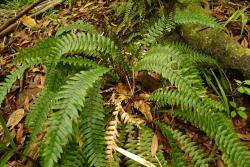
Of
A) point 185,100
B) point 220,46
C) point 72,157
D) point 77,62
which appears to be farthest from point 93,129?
point 220,46

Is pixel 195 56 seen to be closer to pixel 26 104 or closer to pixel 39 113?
pixel 39 113

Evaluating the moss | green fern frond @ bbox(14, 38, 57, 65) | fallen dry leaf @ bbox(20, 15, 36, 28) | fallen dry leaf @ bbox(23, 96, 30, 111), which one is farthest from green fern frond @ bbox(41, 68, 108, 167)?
fallen dry leaf @ bbox(20, 15, 36, 28)

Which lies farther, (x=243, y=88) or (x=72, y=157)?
(x=243, y=88)

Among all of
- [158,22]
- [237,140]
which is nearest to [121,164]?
[237,140]

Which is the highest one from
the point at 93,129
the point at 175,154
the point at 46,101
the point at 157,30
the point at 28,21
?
the point at 28,21

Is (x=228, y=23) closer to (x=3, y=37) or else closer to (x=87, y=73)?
(x=87, y=73)

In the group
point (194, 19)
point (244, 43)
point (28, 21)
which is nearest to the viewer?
point (194, 19)

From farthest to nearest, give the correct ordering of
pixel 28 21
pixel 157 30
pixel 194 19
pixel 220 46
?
pixel 28 21 < pixel 220 46 < pixel 157 30 < pixel 194 19
